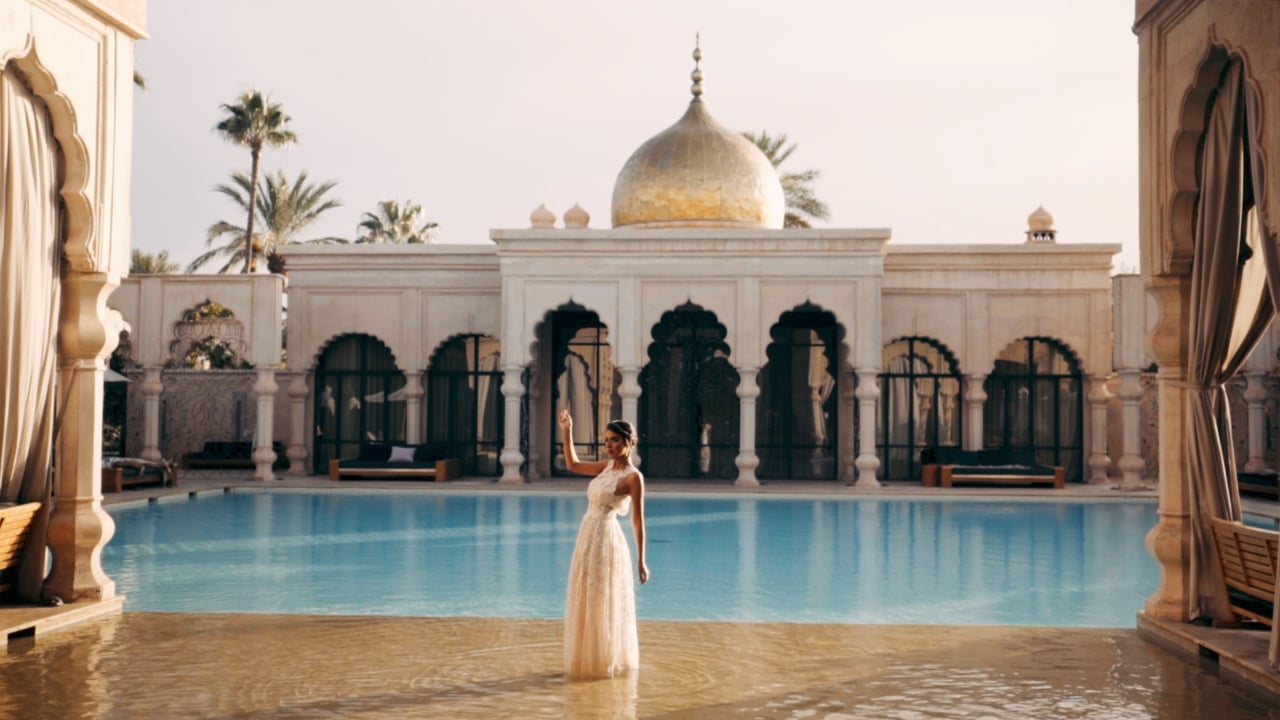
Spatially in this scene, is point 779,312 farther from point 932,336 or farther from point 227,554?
point 227,554

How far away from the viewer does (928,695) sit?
20.3ft

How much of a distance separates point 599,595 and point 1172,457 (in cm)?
409

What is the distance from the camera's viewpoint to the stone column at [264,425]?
21.0 m

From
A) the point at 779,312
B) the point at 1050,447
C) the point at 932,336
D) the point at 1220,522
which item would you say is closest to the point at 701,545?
the point at 1220,522

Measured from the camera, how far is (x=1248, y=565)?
7145mm

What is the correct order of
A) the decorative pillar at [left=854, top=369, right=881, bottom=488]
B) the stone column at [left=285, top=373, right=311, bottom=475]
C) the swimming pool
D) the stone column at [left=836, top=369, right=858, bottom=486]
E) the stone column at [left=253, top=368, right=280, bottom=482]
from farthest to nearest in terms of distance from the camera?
the stone column at [left=285, top=373, right=311, bottom=475], the stone column at [left=836, top=369, right=858, bottom=486], the stone column at [left=253, top=368, right=280, bottom=482], the decorative pillar at [left=854, top=369, right=881, bottom=488], the swimming pool

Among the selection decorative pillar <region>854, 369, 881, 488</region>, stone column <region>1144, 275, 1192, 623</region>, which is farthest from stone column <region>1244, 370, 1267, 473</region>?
stone column <region>1144, 275, 1192, 623</region>

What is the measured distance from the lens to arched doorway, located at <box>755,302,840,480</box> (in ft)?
72.8

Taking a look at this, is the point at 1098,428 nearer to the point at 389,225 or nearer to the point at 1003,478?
the point at 1003,478

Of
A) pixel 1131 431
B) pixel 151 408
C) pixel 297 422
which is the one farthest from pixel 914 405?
pixel 151 408

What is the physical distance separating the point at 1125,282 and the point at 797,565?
11.6m

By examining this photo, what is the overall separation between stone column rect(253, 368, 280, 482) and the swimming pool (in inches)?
99.5

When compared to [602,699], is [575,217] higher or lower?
higher

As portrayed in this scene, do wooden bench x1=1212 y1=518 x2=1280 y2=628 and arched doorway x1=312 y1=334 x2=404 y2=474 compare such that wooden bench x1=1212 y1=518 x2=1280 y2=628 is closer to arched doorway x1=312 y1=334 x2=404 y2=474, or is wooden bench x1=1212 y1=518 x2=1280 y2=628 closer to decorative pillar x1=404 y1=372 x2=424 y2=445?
decorative pillar x1=404 y1=372 x2=424 y2=445
